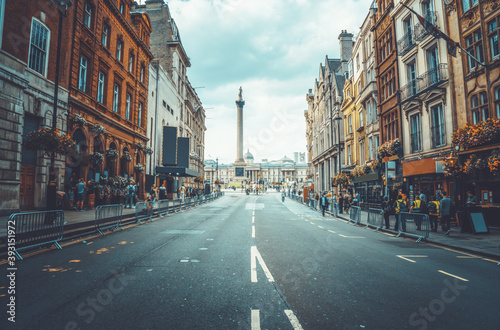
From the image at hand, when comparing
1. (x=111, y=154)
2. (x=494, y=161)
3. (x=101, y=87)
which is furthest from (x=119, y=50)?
(x=494, y=161)

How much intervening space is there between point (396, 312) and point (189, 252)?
532 centimetres

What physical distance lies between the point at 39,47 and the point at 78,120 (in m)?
4.24

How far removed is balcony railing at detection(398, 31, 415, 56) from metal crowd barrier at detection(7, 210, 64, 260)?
75.6 ft

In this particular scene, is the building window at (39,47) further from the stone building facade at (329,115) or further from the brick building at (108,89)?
the stone building facade at (329,115)

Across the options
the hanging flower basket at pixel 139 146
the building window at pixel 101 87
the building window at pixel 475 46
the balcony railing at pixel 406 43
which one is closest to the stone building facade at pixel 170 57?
the hanging flower basket at pixel 139 146

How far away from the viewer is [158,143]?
34.3 metres

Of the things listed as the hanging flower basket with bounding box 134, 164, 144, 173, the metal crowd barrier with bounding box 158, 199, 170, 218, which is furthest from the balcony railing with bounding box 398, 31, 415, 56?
the hanging flower basket with bounding box 134, 164, 144, 173

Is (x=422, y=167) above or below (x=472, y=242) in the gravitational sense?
above

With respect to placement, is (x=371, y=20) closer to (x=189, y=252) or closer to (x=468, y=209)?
(x=468, y=209)

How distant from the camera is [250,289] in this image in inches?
190

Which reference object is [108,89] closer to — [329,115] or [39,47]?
[39,47]

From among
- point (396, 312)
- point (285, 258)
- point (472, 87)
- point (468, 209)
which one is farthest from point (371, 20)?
point (396, 312)

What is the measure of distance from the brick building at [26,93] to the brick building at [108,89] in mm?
1601

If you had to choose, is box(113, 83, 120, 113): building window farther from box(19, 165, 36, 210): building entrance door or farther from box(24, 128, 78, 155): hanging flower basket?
box(24, 128, 78, 155): hanging flower basket
